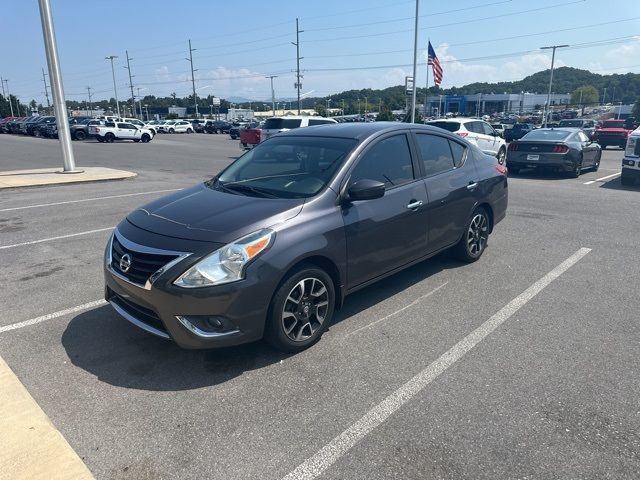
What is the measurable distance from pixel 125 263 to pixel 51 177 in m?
12.5

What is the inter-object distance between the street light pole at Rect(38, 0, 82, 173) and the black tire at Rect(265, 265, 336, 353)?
549 inches

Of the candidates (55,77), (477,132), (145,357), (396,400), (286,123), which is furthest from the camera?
(286,123)

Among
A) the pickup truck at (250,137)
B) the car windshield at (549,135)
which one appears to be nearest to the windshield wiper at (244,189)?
the car windshield at (549,135)

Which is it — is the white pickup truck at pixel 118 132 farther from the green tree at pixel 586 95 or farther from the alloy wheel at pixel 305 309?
the green tree at pixel 586 95

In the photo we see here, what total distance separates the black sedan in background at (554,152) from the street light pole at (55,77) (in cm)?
1361

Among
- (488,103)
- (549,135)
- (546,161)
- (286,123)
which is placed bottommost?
(546,161)

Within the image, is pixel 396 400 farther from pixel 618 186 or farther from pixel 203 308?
pixel 618 186

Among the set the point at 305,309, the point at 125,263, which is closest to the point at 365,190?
the point at 305,309

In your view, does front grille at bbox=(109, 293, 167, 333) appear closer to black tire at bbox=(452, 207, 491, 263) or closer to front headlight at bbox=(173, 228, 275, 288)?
front headlight at bbox=(173, 228, 275, 288)

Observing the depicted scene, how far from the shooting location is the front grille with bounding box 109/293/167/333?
350 centimetres

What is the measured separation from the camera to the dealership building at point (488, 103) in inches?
4542

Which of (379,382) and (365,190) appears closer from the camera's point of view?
(379,382)

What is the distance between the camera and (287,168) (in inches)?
181

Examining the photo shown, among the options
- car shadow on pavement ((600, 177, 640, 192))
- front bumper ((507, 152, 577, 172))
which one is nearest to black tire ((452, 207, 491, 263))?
car shadow on pavement ((600, 177, 640, 192))
